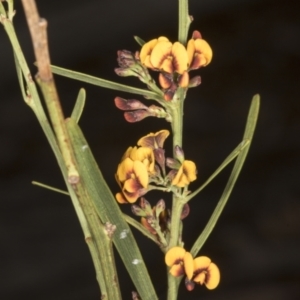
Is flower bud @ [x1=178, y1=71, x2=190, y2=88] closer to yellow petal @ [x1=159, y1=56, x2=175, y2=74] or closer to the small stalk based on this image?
yellow petal @ [x1=159, y1=56, x2=175, y2=74]

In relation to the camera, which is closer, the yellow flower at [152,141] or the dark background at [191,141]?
the yellow flower at [152,141]

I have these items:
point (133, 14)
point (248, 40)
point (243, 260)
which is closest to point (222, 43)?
point (248, 40)

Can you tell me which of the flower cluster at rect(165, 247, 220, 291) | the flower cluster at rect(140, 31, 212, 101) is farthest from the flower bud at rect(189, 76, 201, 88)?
the flower cluster at rect(165, 247, 220, 291)

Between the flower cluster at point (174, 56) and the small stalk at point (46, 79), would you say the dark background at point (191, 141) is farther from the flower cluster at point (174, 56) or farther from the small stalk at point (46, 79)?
the small stalk at point (46, 79)

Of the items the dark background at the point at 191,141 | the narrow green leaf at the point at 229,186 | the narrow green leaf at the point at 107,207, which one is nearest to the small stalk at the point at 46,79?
the narrow green leaf at the point at 107,207

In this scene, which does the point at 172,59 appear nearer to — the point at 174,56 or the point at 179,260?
the point at 174,56

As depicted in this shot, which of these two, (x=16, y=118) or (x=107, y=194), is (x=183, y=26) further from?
(x=16, y=118)

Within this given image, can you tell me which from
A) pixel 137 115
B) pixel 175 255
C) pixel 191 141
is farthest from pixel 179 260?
pixel 191 141
